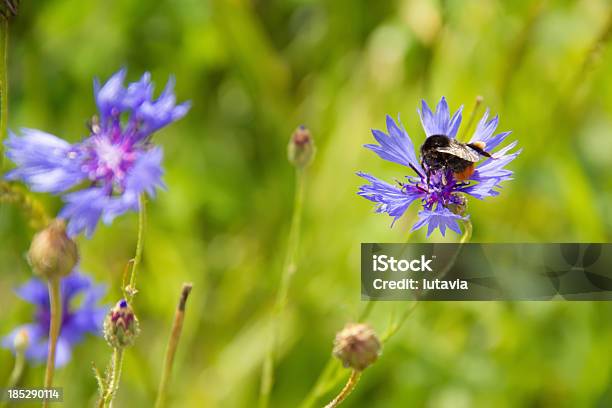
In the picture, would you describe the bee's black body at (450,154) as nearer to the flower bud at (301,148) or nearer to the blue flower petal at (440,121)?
the blue flower petal at (440,121)

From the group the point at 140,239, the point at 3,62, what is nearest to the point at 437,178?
the point at 140,239

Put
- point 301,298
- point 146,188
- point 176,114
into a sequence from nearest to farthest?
point 146,188
point 176,114
point 301,298

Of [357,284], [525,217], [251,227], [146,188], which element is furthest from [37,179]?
[525,217]

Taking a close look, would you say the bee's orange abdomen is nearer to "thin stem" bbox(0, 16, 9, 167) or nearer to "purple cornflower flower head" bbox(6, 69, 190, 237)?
"purple cornflower flower head" bbox(6, 69, 190, 237)

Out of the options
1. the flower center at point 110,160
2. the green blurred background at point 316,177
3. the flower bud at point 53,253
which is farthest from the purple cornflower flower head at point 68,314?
the flower bud at point 53,253

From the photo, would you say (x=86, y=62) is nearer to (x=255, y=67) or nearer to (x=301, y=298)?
(x=255, y=67)

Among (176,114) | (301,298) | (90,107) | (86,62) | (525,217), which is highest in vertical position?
(86,62)

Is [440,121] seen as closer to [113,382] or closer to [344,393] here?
[344,393]
